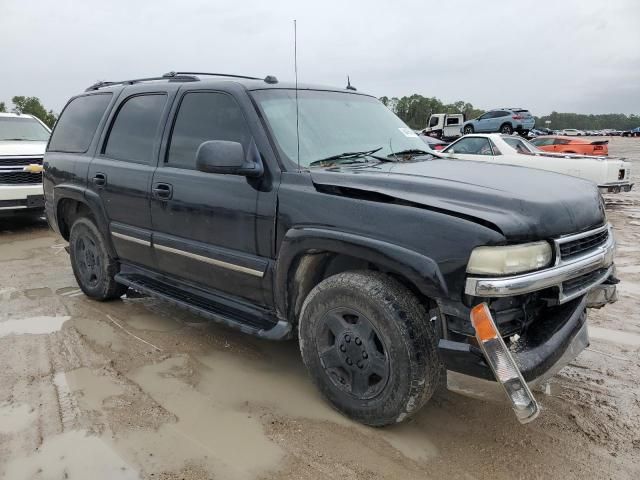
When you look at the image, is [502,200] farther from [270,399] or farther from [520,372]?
[270,399]

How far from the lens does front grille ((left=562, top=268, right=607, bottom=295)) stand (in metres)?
2.74

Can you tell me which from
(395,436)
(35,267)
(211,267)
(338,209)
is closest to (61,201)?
(35,267)

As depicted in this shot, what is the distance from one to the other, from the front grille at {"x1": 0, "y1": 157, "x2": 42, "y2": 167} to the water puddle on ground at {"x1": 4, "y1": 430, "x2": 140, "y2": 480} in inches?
257

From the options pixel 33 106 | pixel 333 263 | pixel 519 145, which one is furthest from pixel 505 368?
pixel 33 106

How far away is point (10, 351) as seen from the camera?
3965 mm

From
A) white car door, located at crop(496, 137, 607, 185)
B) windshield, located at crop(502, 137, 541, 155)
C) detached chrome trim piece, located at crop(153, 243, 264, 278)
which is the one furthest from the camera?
windshield, located at crop(502, 137, 541, 155)

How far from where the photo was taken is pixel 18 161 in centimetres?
819

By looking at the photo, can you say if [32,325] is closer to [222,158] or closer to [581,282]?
[222,158]

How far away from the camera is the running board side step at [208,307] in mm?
3320

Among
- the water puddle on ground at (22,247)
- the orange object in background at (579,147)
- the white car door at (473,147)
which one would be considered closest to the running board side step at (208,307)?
the water puddle on ground at (22,247)

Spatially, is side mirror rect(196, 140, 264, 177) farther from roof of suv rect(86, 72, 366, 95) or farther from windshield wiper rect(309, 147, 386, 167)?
roof of suv rect(86, 72, 366, 95)

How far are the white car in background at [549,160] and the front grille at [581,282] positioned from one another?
7443 mm

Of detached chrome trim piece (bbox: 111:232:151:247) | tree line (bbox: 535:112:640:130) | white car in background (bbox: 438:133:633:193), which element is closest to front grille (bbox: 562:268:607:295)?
detached chrome trim piece (bbox: 111:232:151:247)

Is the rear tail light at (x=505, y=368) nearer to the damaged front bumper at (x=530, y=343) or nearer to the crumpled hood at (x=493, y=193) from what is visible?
the damaged front bumper at (x=530, y=343)
